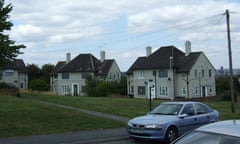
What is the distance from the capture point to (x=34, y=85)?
61.7m

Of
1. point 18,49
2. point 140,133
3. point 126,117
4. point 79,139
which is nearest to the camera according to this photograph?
point 140,133

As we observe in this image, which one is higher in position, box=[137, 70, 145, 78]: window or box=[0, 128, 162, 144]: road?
box=[137, 70, 145, 78]: window

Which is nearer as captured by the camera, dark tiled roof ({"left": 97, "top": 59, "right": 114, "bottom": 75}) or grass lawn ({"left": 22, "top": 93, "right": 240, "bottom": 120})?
grass lawn ({"left": 22, "top": 93, "right": 240, "bottom": 120})

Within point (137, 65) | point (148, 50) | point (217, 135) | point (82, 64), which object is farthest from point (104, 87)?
point (217, 135)

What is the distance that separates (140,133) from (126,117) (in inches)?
369

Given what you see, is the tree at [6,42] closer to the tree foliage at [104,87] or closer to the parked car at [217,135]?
the parked car at [217,135]

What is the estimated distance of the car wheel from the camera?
1400 cm

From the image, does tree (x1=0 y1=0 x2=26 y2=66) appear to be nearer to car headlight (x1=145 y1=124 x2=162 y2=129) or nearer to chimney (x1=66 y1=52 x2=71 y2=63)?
car headlight (x1=145 y1=124 x2=162 y2=129)

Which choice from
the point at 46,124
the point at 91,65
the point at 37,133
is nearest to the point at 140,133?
the point at 37,133

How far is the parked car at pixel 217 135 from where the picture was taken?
509cm

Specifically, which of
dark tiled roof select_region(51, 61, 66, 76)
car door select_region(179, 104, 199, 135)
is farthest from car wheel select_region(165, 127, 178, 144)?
dark tiled roof select_region(51, 61, 66, 76)

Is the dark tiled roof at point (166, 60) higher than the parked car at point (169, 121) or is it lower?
higher

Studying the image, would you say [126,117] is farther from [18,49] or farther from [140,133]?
[140,133]

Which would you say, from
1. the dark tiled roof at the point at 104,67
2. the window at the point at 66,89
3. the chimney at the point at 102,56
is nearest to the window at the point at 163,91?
the dark tiled roof at the point at 104,67
